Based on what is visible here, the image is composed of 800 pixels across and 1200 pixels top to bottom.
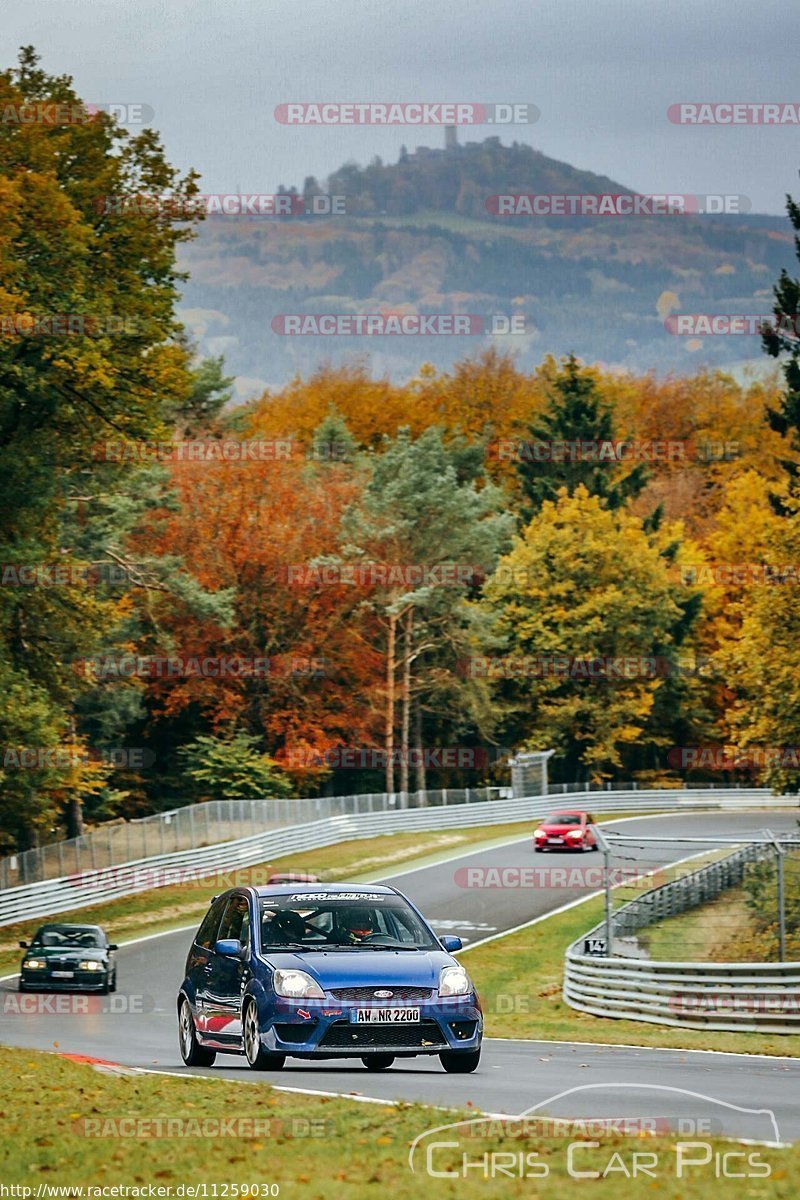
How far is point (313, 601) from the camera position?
7600 centimetres

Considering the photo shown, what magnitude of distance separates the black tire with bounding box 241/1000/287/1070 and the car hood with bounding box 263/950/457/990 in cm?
49

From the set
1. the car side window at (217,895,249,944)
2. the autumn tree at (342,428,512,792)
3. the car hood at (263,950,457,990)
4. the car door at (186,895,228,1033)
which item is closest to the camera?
the car hood at (263,950,457,990)

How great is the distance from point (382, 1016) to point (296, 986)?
2.36 ft

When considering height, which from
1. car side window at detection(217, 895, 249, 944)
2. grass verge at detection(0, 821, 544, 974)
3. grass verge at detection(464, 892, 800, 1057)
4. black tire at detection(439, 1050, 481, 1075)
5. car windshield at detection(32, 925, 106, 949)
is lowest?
grass verge at detection(0, 821, 544, 974)

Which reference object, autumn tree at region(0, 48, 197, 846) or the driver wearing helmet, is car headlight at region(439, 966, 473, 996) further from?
autumn tree at region(0, 48, 197, 846)

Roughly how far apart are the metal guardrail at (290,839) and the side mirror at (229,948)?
30.1m

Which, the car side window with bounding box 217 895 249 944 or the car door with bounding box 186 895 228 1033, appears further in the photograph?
the car door with bounding box 186 895 228 1033

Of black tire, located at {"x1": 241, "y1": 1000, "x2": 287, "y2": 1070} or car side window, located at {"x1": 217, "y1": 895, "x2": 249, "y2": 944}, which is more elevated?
car side window, located at {"x1": 217, "y1": 895, "x2": 249, "y2": 944}

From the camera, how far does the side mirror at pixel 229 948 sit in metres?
14.9

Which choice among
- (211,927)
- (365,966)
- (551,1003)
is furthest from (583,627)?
(365,966)

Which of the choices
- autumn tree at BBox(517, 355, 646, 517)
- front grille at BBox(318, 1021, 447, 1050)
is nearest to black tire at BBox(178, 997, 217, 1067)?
front grille at BBox(318, 1021, 447, 1050)

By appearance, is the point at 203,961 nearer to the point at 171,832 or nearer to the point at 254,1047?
the point at 254,1047

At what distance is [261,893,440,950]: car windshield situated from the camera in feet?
48.9

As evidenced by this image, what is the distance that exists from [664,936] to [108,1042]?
13.9 meters
